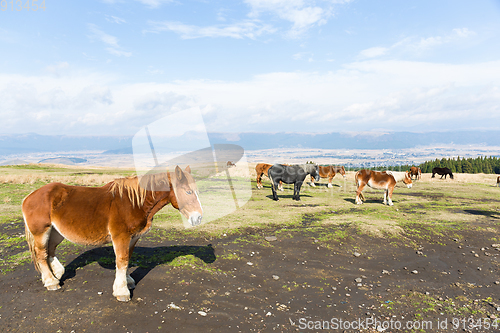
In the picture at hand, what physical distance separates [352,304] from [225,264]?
3.54 meters

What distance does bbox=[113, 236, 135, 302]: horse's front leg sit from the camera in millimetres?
5262

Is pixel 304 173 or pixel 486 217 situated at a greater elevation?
pixel 304 173

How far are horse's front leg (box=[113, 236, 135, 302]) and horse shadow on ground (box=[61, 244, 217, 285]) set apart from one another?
35.6 inches

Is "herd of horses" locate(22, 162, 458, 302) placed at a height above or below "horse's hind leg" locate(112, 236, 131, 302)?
above

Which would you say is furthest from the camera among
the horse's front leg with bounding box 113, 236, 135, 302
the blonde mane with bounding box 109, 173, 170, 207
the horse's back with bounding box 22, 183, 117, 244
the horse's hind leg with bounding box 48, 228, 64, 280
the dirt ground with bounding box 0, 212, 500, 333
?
the horse's hind leg with bounding box 48, 228, 64, 280

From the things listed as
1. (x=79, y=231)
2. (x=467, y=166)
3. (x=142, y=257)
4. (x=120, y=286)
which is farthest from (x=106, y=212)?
(x=467, y=166)

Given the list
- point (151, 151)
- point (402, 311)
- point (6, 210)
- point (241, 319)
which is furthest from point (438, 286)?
point (6, 210)

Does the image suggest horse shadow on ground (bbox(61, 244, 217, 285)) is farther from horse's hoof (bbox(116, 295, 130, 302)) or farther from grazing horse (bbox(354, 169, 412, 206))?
grazing horse (bbox(354, 169, 412, 206))

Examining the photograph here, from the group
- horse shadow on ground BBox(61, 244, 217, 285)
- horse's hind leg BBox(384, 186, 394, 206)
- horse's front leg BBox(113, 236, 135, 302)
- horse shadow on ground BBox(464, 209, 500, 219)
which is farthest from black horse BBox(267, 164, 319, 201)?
horse's front leg BBox(113, 236, 135, 302)

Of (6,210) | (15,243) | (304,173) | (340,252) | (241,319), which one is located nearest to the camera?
(241,319)

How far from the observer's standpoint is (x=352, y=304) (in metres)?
5.91

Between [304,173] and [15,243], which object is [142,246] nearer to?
[15,243]

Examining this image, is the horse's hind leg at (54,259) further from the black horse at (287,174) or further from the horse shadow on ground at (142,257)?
the black horse at (287,174)

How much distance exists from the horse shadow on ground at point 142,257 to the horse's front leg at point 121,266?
91 centimetres
